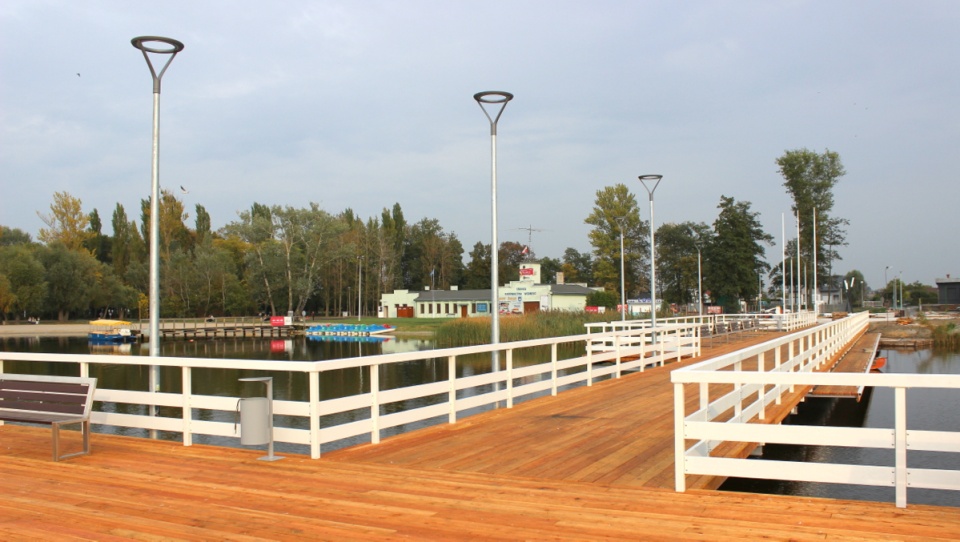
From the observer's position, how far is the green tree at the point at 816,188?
7706 centimetres

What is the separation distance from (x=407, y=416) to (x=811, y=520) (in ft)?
16.4

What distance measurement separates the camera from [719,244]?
79.5 m

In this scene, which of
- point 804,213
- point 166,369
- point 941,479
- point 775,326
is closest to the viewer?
point 941,479

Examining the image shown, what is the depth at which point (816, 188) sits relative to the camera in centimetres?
7781

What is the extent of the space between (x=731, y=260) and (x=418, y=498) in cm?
7582

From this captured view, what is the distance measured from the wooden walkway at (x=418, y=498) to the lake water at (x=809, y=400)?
137 inches

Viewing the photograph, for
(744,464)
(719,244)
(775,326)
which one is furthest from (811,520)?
(719,244)

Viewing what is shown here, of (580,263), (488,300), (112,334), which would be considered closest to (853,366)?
(112,334)

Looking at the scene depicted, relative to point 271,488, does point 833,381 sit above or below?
above

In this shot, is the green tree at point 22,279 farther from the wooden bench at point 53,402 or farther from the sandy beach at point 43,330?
the wooden bench at point 53,402

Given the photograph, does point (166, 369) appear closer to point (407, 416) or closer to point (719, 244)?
point (407, 416)

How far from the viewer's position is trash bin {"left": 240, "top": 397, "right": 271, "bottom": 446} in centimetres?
750

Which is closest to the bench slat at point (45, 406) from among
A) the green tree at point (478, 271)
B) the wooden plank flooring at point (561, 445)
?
the wooden plank flooring at point (561, 445)

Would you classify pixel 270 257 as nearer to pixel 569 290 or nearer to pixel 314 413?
pixel 569 290
